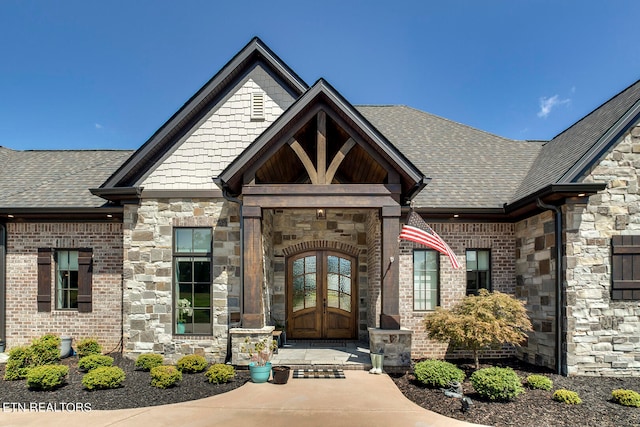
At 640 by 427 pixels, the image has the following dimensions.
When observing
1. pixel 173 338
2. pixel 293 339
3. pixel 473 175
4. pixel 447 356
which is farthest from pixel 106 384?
pixel 473 175

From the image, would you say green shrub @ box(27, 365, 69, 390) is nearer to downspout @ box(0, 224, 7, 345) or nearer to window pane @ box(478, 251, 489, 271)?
downspout @ box(0, 224, 7, 345)

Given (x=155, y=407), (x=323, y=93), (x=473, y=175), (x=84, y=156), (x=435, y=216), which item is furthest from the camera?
(x=84, y=156)

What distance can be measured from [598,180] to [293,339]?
8.31 meters

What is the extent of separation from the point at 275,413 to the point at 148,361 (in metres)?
3.90

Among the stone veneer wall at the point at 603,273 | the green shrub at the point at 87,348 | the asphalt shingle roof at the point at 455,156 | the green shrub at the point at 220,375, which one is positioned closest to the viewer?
the green shrub at the point at 220,375

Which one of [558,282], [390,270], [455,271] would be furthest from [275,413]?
[558,282]

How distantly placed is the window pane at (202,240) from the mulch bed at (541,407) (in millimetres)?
5145

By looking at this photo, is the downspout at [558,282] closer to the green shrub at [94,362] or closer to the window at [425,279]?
the window at [425,279]

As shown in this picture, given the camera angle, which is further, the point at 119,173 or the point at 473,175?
the point at 473,175

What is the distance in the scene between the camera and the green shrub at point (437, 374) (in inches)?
288

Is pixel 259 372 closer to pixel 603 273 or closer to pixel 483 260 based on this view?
pixel 483 260

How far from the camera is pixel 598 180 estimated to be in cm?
848

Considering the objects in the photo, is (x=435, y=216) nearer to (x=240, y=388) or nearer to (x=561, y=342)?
(x=561, y=342)

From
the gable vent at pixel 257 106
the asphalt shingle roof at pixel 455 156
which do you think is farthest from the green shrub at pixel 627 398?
the gable vent at pixel 257 106
